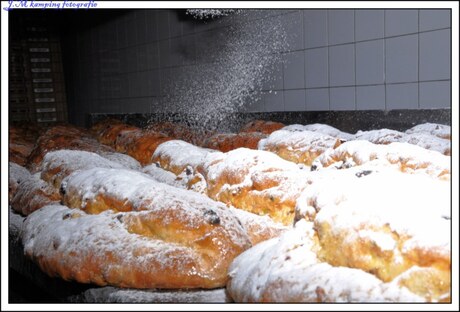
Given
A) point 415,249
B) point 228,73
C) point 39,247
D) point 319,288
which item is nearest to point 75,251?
point 39,247

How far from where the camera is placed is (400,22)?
1.86 meters

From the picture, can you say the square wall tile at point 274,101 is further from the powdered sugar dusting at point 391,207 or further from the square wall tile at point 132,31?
the powdered sugar dusting at point 391,207

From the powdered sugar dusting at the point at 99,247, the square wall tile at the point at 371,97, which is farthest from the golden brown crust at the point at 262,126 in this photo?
the powdered sugar dusting at the point at 99,247

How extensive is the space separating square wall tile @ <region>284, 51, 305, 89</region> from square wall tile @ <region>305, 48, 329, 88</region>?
23 mm

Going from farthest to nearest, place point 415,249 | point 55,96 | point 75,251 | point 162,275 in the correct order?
point 55,96 → point 75,251 → point 162,275 → point 415,249

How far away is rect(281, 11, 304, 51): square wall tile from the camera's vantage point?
7.10 feet

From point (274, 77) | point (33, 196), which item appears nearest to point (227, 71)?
point (274, 77)

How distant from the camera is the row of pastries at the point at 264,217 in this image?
1.09 meters

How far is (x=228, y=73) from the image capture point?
2562 millimetres

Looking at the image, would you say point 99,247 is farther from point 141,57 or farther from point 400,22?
point 141,57

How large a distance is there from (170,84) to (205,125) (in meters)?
0.26

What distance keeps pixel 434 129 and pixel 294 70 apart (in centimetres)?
70

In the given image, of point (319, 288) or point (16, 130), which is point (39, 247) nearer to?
point (319, 288)

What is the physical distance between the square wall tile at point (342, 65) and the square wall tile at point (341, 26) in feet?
0.09
